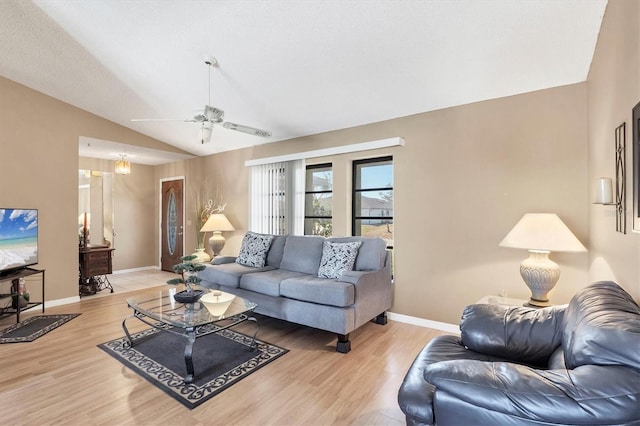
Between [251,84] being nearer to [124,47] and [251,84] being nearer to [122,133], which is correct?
[124,47]

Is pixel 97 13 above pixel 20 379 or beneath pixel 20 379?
above

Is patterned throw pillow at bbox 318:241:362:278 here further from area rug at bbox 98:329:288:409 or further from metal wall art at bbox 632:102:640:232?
metal wall art at bbox 632:102:640:232

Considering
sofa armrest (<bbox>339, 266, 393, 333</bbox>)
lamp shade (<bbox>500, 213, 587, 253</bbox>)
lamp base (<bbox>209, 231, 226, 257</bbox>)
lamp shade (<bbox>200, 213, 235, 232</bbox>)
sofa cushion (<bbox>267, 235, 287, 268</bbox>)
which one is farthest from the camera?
lamp base (<bbox>209, 231, 226, 257</bbox>)

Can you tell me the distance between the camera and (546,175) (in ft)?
9.66

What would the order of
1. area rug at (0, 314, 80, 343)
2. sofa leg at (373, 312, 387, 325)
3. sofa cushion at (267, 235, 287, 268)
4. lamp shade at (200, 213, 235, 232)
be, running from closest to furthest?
area rug at (0, 314, 80, 343) < sofa leg at (373, 312, 387, 325) < sofa cushion at (267, 235, 287, 268) < lamp shade at (200, 213, 235, 232)

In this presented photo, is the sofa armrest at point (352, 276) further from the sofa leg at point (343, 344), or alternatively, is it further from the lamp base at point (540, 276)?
the lamp base at point (540, 276)

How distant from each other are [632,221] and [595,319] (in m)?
0.75

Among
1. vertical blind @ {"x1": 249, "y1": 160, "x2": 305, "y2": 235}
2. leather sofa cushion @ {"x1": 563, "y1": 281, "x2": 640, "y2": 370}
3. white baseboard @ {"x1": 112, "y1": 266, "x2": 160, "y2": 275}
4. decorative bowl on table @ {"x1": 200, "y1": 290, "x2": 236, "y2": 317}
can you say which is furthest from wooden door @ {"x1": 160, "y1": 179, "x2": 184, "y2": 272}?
leather sofa cushion @ {"x1": 563, "y1": 281, "x2": 640, "y2": 370}

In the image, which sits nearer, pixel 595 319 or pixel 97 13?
pixel 595 319

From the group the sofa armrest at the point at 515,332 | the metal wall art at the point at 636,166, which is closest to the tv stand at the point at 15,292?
the sofa armrest at the point at 515,332

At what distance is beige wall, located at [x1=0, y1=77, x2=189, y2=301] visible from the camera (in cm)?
395

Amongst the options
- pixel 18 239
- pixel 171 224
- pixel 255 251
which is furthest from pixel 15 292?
pixel 171 224

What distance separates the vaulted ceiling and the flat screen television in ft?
5.55

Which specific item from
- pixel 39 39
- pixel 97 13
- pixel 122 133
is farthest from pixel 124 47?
pixel 122 133
